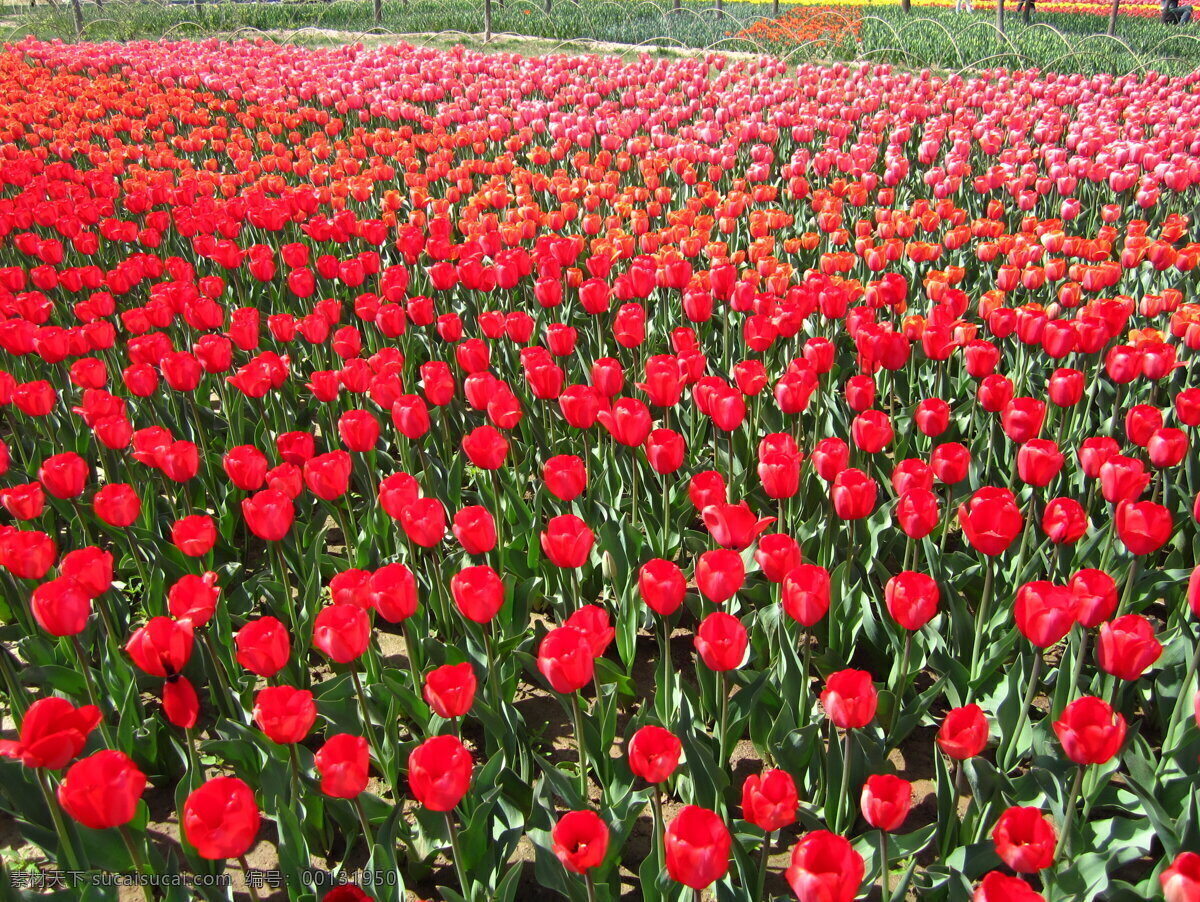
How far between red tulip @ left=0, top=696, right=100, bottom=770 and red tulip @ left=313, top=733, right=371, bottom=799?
1.48 ft

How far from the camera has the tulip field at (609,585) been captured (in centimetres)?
199

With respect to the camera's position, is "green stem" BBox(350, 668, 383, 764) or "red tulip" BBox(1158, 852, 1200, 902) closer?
"red tulip" BBox(1158, 852, 1200, 902)

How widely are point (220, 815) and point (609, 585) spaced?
178 centimetres

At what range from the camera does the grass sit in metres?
13.9

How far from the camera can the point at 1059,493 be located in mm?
3451

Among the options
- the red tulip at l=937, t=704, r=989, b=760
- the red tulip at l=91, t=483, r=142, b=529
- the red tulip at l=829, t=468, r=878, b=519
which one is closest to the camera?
the red tulip at l=937, t=704, r=989, b=760

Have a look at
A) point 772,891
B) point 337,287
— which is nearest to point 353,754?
point 772,891

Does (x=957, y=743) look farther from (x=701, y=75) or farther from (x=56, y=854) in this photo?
(x=701, y=75)

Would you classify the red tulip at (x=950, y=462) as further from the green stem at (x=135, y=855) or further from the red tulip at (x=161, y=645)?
the green stem at (x=135, y=855)

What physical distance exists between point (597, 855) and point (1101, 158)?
687cm

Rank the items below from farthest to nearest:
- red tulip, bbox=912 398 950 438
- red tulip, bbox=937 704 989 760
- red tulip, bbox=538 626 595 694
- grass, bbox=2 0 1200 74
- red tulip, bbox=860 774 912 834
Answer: grass, bbox=2 0 1200 74
red tulip, bbox=912 398 950 438
red tulip, bbox=538 626 595 694
red tulip, bbox=937 704 989 760
red tulip, bbox=860 774 912 834

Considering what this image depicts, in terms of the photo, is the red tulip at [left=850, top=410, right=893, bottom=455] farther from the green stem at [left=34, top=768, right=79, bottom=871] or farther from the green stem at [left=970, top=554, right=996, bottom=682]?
the green stem at [left=34, top=768, right=79, bottom=871]

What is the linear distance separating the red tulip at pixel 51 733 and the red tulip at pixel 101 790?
102mm

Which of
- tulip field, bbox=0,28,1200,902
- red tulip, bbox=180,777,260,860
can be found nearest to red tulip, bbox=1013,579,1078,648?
tulip field, bbox=0,28,1200,902
